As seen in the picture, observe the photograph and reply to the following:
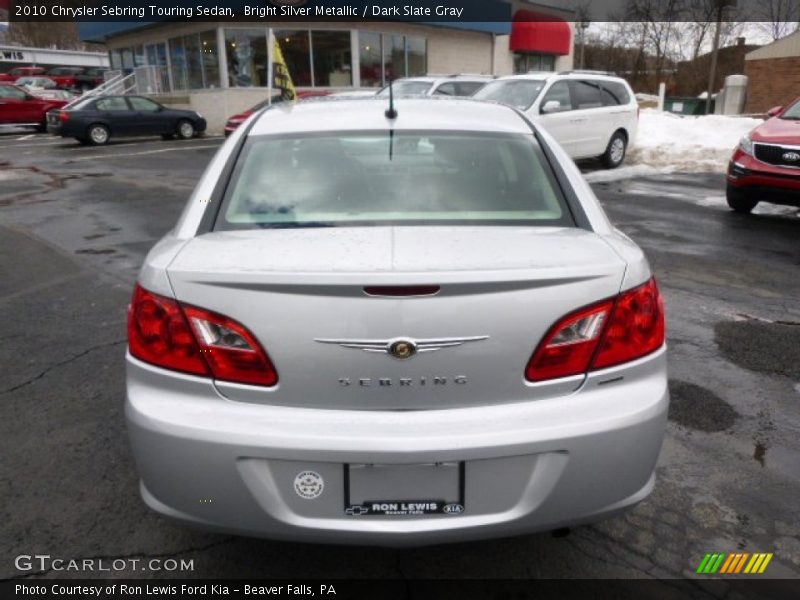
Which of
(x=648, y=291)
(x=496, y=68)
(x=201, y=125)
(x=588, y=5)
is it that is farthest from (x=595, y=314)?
(x=588, y=5)

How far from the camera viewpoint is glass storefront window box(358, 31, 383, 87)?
25.7 m

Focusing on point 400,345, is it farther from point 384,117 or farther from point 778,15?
point 778,15

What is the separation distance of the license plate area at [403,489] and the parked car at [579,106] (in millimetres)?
10895

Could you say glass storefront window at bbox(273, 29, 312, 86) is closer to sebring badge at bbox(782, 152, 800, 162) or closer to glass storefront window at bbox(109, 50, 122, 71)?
A: glass storefront window at bbox(109, 50, 122, 71)

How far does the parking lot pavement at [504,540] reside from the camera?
8.20 feet

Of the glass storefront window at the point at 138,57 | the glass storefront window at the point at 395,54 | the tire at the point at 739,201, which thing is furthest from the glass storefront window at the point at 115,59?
the tire at the point at 739,201

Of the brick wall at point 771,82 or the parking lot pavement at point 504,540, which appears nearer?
the parking lot pavement at point 504,540

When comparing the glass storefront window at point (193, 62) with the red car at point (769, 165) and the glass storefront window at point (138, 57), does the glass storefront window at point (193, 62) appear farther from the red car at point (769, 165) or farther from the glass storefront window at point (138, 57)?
the red car at point (769, 165)

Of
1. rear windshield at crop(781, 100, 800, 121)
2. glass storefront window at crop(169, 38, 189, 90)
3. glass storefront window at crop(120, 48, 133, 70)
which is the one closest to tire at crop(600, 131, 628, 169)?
rear windshield at crop(781, 100, 800, 121)

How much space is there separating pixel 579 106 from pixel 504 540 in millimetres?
11736

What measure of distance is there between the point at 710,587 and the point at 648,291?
3.54ft

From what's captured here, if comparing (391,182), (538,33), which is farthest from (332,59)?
(391,182)

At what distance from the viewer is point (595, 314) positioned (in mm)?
2031

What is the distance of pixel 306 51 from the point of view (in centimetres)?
2519
